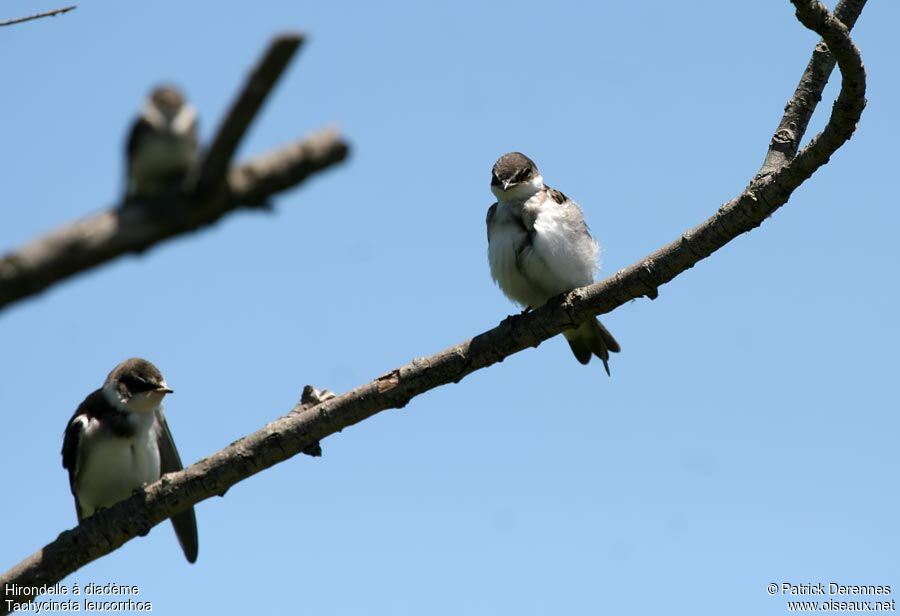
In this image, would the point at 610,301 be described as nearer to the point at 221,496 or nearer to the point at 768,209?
the point at 768,209

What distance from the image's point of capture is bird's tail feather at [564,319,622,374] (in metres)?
9.49

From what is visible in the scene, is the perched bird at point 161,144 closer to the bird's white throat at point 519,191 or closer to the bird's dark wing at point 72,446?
the bird's dark wing at point 72,446

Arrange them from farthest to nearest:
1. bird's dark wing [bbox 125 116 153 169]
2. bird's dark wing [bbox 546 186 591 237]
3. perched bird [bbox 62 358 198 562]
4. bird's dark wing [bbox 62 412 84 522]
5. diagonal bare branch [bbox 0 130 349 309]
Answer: bird's dark wing [bbox 546 186 591 237] < bird's dark wing [bbox 62 412 84 522] < perched bird [bbox 62 358 198 562] < bird's dark wing [bbox 125 116 153 169] < diagonal bare branch [bbox 0 130 349 309]

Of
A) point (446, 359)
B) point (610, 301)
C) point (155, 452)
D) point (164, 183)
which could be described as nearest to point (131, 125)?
point (164, 183)

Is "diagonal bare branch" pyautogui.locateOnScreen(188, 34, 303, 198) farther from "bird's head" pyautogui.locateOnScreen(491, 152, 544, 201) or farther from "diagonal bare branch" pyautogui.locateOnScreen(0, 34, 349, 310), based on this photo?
"bird's head" pyautogui.locateOnScreen(491, 152, 544, 201)

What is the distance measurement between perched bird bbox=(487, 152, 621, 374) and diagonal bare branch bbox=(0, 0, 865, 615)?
1.77 meters

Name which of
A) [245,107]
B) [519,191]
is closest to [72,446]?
[519,191]

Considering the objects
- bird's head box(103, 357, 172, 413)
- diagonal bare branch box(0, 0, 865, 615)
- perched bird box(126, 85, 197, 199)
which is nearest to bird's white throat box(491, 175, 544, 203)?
diagonal bare branch box(0, 0, 865, 615)

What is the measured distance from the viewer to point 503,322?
23.1 ft

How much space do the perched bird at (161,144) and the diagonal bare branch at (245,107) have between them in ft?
0.55

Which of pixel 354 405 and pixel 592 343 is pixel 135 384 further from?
pixel 592 343

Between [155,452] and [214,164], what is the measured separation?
6.78 m

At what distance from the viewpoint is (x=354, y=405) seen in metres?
6.65

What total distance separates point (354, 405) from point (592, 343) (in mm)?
3510
